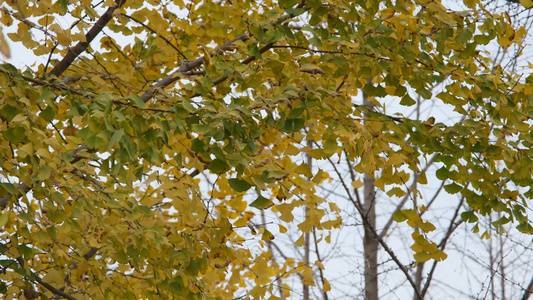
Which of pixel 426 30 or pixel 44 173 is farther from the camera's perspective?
pixel 426 30

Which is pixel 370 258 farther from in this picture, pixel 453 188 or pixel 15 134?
pixel 15 134

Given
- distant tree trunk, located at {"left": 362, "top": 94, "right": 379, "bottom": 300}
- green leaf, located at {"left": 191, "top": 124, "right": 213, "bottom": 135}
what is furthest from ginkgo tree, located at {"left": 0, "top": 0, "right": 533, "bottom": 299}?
distant tree trunk, located at {"left": 362, "top": 94, "right": 379, "bottom": 300}

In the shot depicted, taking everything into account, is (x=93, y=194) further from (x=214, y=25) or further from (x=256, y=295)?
(x=214, y=25)

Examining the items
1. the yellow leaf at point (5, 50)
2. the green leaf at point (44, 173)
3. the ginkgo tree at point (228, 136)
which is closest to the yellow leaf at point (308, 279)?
the ginkgo tree at point (228, 136)

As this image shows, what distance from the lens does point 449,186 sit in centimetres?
314

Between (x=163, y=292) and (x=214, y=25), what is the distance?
1600 millimetres

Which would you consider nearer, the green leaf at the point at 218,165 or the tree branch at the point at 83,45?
the green leaf at the point at 218,165

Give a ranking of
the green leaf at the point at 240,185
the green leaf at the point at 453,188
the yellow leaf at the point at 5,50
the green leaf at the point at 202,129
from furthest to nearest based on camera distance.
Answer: the green leaf at the point at 453,188
the green leaf at the point at 240,185
the green leaf at the point at 202,129
the yellow leaf at the point at 5,50

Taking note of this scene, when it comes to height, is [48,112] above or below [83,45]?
below

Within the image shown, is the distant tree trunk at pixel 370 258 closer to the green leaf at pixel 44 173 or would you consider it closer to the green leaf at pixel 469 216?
the green leaf at pixel 469 216

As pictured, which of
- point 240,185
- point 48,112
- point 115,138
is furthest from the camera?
point 48,112

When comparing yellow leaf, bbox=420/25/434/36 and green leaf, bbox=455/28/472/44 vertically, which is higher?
yellow leaf, bbox=420/25/434/36

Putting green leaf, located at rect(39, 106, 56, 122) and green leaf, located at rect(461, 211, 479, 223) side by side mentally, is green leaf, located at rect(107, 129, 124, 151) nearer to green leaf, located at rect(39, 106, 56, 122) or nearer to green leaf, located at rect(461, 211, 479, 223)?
green leaf, located at rect(39, 106, 56, 122)

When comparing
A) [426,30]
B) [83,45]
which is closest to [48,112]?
[83,45]
